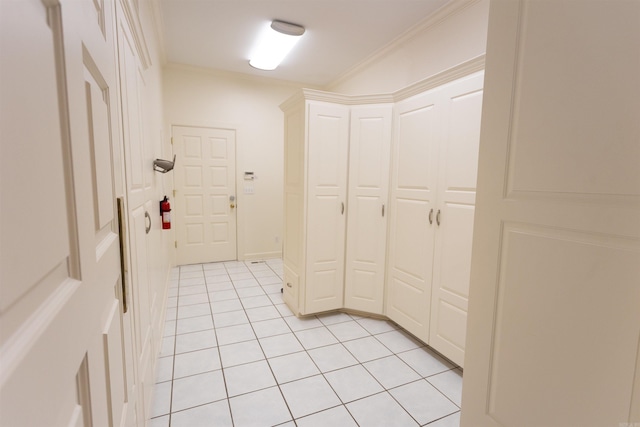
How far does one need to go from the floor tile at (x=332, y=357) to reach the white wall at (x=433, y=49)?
260 cm

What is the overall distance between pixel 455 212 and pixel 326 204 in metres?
1.10

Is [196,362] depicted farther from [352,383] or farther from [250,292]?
[250,292]

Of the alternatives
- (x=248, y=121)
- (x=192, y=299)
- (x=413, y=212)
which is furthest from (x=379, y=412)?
(x=248, y=121)

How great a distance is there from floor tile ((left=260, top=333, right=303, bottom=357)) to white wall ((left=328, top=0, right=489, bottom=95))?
276 cm

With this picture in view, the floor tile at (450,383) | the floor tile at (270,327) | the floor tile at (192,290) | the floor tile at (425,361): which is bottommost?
the floor tile at (450,383)

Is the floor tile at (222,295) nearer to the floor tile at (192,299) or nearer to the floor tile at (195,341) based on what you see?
the floor tile at (192,299)

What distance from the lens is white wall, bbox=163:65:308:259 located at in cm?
407

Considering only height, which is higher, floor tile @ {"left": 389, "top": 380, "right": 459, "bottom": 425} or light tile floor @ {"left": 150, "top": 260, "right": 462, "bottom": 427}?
light tile floor @ {"left": 150, "top": 260, "right": 462, "bottom": 427}

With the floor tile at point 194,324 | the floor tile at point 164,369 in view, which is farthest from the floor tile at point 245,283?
the floor tile at point 164,369

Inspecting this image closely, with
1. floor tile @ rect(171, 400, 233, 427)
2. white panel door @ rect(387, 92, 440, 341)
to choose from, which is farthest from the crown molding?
floor tile @ rect(171, 400, 233, 427)

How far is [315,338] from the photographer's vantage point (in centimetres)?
247

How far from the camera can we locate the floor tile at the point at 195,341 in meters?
2.28

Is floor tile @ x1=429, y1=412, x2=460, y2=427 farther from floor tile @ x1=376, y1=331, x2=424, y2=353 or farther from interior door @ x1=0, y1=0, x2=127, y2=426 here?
interior door @ x1=0, y1=0, x2=127, y2=426

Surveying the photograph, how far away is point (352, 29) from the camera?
298 cm
